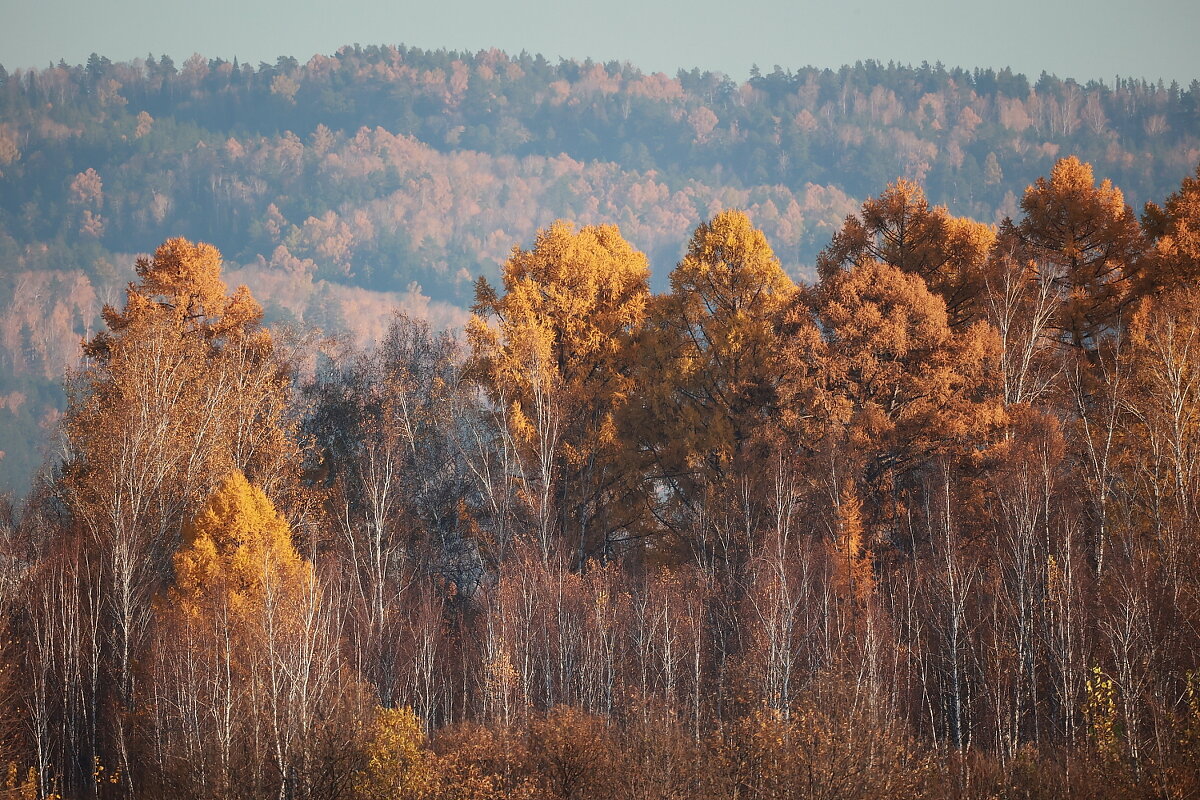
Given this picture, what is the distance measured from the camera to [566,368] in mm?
41500

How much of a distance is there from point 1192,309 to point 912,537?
949 cm

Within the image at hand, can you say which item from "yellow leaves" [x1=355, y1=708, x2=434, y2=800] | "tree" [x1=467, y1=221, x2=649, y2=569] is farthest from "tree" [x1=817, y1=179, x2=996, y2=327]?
"yellow leaves" [x1=355, y1=708, x2=434, y2=800]

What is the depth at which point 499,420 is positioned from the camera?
4075 cm

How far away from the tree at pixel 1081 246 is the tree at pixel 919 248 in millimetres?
1515

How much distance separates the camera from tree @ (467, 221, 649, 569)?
40.0m

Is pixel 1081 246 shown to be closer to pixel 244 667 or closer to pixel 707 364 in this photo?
pixel 707 364

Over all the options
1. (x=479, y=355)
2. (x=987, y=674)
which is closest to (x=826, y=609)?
(x=987, y=674)

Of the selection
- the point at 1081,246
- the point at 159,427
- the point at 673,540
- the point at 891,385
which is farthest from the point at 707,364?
the point at 159,427

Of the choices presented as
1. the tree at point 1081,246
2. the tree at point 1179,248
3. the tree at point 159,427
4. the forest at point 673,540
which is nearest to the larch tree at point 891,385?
the forest at point 673,540

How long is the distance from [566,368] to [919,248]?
39.0ft

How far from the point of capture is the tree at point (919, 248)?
125 ft

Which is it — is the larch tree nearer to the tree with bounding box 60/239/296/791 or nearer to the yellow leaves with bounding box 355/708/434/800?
the yellow leaves with bounding box 355/708/434/800

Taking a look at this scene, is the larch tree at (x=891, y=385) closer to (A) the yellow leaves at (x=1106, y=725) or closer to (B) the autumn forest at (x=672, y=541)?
(B) the autumn forest at (x=672, y=541)

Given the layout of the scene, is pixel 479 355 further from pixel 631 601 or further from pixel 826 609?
pixel 826 609
